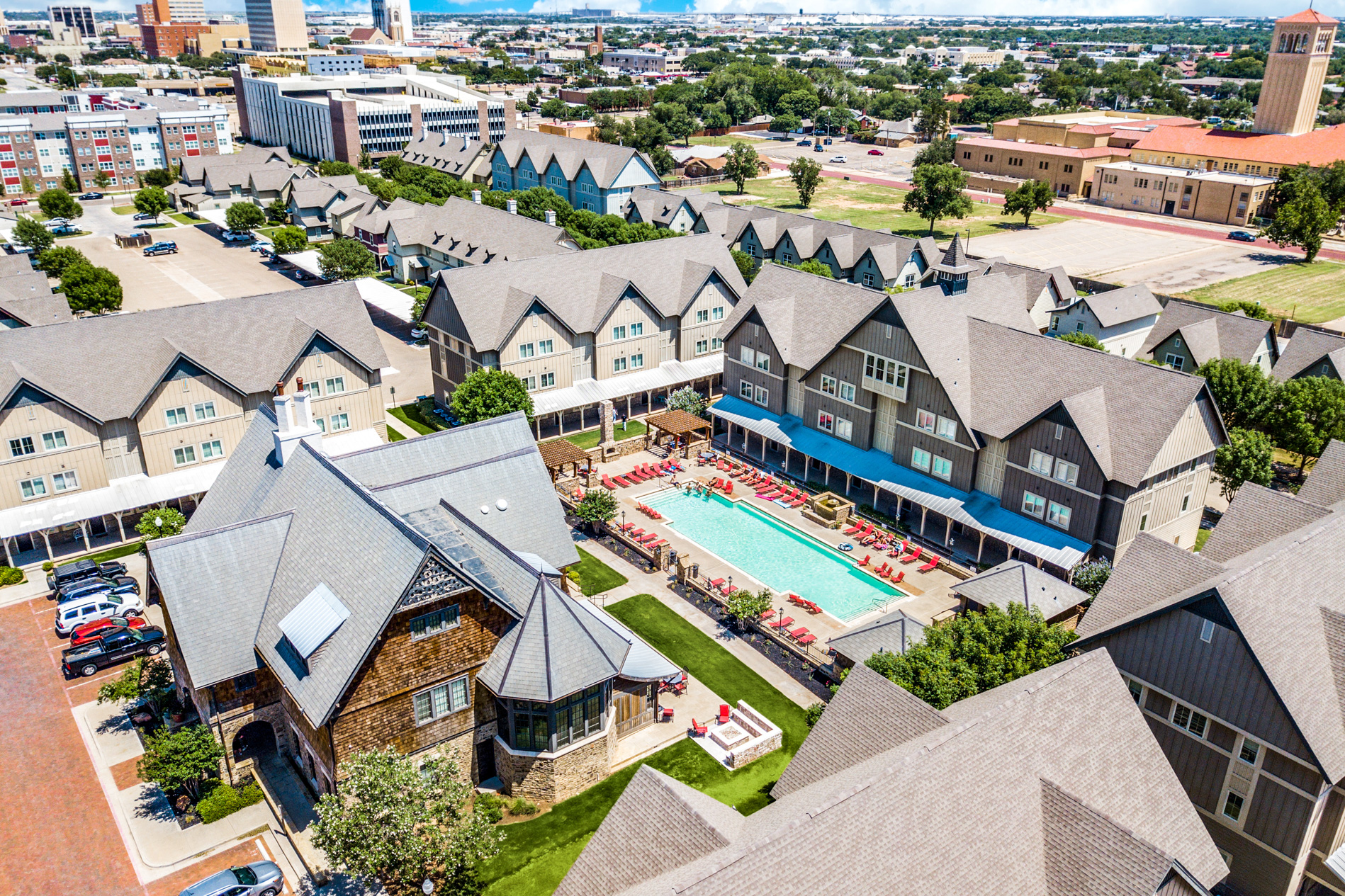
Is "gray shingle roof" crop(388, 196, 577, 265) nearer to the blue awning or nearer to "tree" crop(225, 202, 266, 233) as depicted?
the blue awning

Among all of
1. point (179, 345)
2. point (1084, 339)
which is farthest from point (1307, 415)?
point (179, 345)

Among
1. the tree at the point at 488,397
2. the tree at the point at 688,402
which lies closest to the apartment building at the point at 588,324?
the tree at the point at 688,402

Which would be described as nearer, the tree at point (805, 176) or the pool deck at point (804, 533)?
the pool deck at point (804, 533)

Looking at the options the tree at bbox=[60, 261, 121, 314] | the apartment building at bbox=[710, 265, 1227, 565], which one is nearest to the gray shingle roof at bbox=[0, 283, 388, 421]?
the apartment building at bbox=[710, 265, 1227, 565]

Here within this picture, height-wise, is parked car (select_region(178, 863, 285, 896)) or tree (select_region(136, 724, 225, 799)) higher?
tree (select_region(136, 724, 225, 799))

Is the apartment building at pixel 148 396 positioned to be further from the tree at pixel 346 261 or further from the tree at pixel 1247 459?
the tree at pixel 1247 459

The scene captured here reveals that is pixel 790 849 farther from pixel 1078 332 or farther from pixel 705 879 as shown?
pixel 1078 332
